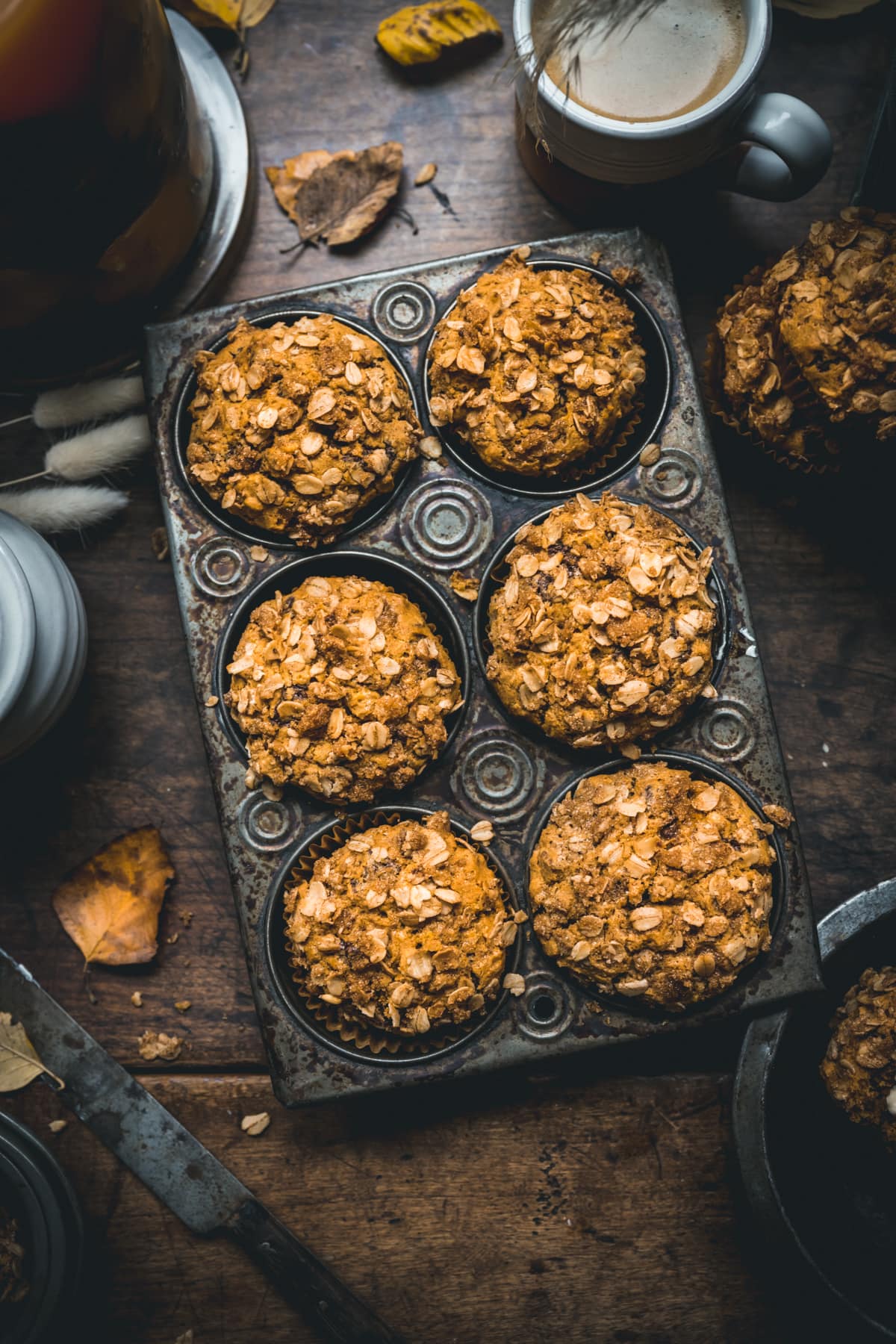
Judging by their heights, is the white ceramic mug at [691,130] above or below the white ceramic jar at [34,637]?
above

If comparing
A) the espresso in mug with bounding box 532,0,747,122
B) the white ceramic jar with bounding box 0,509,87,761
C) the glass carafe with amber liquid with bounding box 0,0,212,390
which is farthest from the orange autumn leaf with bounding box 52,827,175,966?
the espresso in mug with bounding box 532,0,747,122

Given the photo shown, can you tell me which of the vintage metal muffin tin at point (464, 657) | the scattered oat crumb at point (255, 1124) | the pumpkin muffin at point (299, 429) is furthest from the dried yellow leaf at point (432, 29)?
the scattered oat crumb at point (255, 1124)

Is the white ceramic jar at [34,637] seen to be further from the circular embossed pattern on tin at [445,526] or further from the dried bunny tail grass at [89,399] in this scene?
the circular embossed pattern on tin at [445,526]

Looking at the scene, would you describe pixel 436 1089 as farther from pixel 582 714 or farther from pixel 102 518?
pixel 102 518

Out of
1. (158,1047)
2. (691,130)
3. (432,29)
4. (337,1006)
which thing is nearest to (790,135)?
(691,130)

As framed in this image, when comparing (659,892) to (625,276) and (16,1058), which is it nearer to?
(625,276)

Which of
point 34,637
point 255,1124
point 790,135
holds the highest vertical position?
point 790,135
